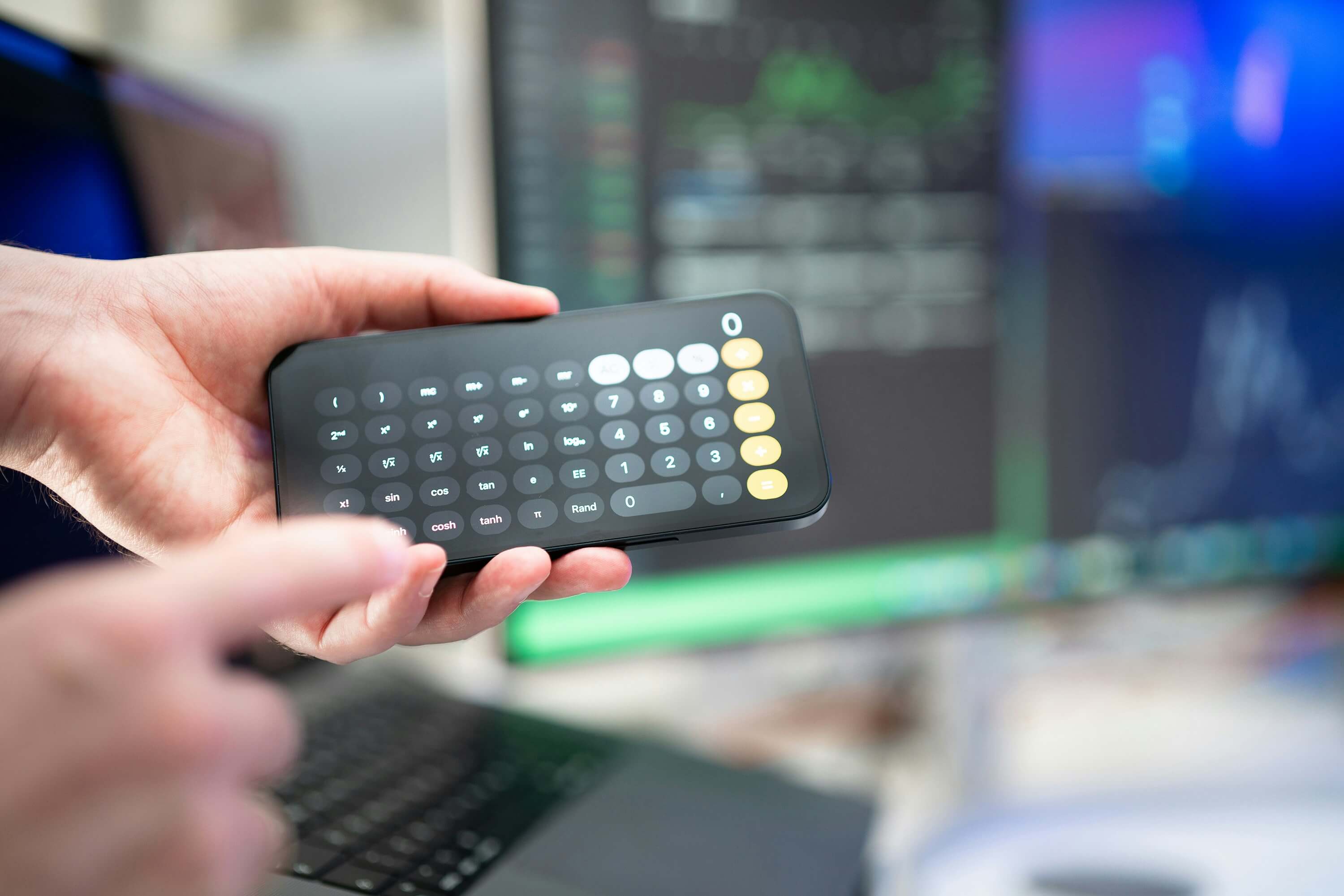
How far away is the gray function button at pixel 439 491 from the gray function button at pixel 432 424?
19mm

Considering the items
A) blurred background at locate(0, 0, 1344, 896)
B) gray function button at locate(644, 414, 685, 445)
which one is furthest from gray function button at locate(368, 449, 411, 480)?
blurred background at locate(0, 0, 1344, 896)

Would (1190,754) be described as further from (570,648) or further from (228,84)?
(228,84)

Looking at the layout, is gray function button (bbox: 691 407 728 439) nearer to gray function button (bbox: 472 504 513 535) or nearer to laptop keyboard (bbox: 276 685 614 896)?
gray function button (bbox: 472 504 513 535)

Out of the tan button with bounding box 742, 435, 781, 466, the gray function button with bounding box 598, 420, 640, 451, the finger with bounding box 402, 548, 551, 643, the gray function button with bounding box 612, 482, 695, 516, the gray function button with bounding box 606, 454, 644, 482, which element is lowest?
the finger with bounding box 402, 548, 551, 643

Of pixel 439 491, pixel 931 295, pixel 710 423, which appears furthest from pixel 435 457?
pixel 931 295

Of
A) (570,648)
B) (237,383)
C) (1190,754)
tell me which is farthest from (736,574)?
(1190,754)

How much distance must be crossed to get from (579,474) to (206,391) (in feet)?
0.52

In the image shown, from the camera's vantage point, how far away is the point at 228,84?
2.09 ft

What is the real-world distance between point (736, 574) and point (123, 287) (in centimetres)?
42

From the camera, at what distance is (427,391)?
0.35 meters

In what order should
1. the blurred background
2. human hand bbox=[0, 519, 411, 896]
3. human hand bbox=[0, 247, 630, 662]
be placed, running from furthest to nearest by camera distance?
the blurred background
human hand bbox=[0, 247, 630, 662]
human hand bbox=[0, 519, 411, 896]

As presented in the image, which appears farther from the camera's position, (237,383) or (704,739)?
(704,739)

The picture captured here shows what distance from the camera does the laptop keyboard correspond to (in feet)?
1.03

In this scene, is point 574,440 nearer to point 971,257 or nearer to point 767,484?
point 767,484
